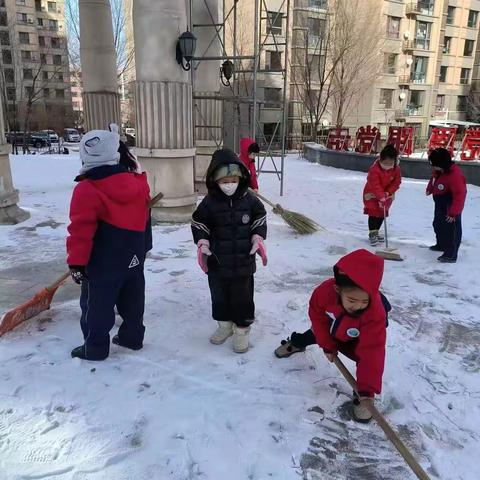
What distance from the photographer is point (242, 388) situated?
2693 millimetres

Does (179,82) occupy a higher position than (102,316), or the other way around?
(179,82)

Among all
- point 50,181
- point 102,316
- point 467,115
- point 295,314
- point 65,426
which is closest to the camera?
point 65,426

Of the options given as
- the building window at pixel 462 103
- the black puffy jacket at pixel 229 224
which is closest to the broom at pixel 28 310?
the black puffy jacket at pixel 229 224

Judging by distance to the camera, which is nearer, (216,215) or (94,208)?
(94,208)

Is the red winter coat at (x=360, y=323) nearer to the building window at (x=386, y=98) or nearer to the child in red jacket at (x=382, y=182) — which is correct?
the child in red jacket at (x=382, y=182)

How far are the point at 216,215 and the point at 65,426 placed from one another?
1497mm

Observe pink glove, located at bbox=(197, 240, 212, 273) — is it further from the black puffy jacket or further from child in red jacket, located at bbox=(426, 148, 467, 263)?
child in red jacket, located at bbox=(426, 148, 467, 263)

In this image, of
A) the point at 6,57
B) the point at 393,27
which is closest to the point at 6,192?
the point at 393,27

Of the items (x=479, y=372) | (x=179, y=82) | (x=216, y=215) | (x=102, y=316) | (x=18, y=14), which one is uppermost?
(x=18, y=14)

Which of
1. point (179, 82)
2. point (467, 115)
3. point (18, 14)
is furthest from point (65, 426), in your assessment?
point (18, 14)

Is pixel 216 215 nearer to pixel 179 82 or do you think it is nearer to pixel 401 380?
pixel 401 380

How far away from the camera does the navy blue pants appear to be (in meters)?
5.29

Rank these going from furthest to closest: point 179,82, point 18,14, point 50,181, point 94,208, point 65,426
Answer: point 18,14
point 50,181
point 179,82
point 94,208
point 65,426

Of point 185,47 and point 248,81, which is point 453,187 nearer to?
point 185,47
